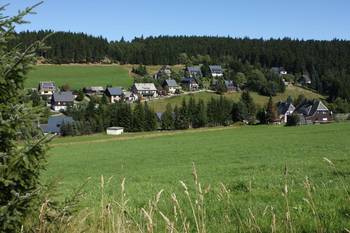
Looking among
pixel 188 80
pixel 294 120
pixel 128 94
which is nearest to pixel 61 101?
pixel 128 94

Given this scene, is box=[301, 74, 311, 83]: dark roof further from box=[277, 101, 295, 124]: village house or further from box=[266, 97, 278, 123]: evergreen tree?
box=[266, 97, 278, 123]: evergreen tree

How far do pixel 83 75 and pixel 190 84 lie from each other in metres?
39.5

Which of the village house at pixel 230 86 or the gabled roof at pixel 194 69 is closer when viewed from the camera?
the village house at pixel 230 86

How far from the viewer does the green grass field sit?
155 m

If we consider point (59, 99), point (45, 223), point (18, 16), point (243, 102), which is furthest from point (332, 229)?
point (59, 99)

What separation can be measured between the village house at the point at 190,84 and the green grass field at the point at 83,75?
1862cm

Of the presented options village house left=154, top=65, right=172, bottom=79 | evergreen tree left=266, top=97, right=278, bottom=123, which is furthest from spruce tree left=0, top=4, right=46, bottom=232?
village house left=154, top=65, right=172, bottom=79

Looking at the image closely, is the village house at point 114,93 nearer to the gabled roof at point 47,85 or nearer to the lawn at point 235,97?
the lawn at point 235,97

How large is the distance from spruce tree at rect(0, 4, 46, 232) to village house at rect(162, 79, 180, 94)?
483ft

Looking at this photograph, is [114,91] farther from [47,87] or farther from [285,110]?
[285,110]

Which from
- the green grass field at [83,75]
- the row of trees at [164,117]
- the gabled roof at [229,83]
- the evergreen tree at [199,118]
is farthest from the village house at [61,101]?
the gabled roof at [229,83]

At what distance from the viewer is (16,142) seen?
4938 millimetres

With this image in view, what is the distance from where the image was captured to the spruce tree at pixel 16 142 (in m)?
4.35

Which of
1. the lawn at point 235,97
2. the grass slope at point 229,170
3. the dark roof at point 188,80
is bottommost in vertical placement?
the lawn at point 235,97
